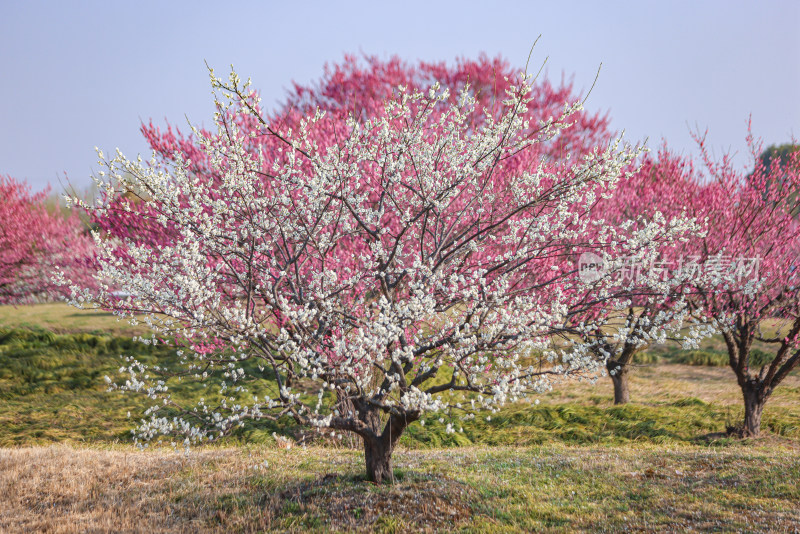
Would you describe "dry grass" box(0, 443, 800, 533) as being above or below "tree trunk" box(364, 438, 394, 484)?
below

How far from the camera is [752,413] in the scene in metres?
11.1

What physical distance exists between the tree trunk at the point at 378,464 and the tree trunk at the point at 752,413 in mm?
8010

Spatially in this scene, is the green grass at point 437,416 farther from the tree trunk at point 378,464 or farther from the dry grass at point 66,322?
the tree trunk at point 378,464

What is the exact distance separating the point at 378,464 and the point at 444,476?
1093 millimetres

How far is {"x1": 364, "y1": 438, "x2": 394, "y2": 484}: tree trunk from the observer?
24.0 ft

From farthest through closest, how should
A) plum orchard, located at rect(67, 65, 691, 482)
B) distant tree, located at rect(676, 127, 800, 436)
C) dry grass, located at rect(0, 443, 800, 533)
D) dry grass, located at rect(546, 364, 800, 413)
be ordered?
dry grass, located at rect(546, 364, 800, 413) → distant tree, located at rect(676, 127, 800, 436) → dry grass, located at rect(0, 443, 800, 533) → plum orchard, located at rect(67, 65, 691, 482)

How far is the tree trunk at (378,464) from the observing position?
731cm

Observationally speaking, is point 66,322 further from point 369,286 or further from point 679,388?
point 679,388

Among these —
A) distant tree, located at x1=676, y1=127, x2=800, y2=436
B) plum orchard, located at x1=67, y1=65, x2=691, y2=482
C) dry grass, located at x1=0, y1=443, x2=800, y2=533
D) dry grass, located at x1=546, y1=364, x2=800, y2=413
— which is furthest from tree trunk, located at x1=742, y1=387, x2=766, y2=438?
plum orchard, located at x1=67, y1=65, x2=691, y2=482

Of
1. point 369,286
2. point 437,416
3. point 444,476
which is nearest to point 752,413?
point 437,416

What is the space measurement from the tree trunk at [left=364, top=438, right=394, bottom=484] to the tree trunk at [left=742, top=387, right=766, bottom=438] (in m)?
8.01

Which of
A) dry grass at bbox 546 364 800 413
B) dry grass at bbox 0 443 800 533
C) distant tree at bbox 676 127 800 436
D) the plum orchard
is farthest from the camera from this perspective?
dry grass at bbox 546 364 800 413

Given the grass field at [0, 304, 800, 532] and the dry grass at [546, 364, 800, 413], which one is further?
the dry grass at [546, 364, 800, 413]

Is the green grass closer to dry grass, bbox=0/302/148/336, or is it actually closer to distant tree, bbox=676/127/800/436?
distant tree, bbox=676/127/800/436
